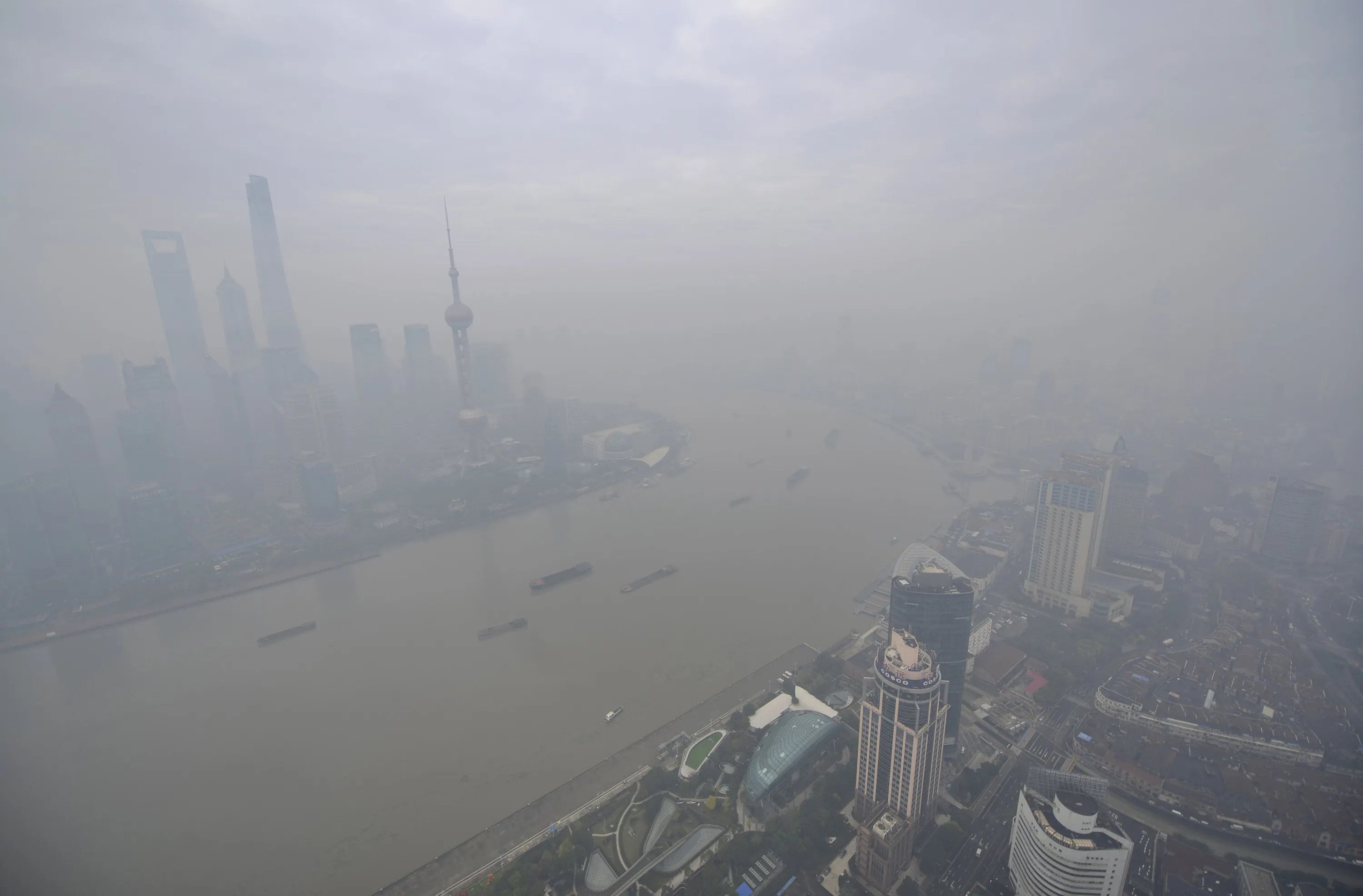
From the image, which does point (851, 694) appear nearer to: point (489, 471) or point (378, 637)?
point (378, 637)

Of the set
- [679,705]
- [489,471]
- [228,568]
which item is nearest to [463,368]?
[489,471]

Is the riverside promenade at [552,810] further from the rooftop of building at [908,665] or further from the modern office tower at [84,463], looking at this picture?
the modern office tower at [84,463]

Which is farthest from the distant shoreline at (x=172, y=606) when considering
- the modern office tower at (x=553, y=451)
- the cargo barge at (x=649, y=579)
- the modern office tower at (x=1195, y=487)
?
the modern office tower at (x=1195, y=487)

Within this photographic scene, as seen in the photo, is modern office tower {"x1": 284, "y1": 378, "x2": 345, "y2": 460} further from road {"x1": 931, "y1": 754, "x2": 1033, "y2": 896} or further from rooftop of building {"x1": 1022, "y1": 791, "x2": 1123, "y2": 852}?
rooftop of building {"x1": 1022, "y1": 791, "x2": 1123, "y2": 852}

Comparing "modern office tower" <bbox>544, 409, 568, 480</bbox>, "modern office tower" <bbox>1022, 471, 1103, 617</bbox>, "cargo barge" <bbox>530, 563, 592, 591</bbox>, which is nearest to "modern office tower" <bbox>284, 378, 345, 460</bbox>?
"modern office tower" <bbox>544, 409, 568, 480</bbox>

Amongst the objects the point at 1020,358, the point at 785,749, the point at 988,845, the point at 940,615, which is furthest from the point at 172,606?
the point at 1020,358

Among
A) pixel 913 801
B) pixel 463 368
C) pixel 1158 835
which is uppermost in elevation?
pixel 463 368

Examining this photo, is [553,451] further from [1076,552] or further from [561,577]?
[1076,552]
